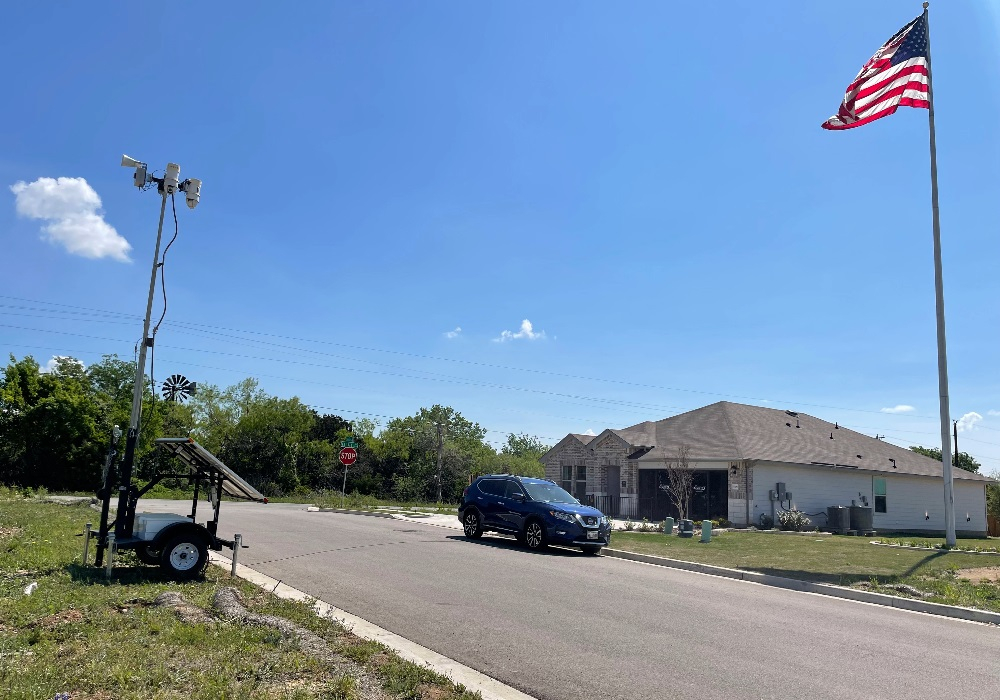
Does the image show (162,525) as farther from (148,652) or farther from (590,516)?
(590,516)

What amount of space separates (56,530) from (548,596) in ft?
34.2

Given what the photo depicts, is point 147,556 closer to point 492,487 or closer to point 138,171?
point 138,171

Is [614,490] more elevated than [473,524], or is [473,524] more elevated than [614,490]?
[614,490]

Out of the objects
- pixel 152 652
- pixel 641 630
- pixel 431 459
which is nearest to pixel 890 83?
pixel 641 630

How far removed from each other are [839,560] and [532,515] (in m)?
6.73

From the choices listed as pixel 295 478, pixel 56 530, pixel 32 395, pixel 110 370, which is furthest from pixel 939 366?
pixel 110 370

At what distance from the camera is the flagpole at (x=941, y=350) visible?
17.6 meters

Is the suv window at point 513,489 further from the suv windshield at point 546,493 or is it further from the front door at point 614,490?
the front door at point 614,490

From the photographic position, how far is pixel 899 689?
620cm

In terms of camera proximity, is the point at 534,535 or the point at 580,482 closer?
the point at 534,535

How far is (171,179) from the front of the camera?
11.5 m

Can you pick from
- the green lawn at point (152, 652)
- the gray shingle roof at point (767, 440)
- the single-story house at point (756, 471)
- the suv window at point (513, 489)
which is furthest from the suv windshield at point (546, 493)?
the gray shingle roof at point (767, 440)

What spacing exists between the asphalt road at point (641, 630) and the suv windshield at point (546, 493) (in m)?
3.74

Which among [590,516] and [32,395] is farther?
[32,395]
